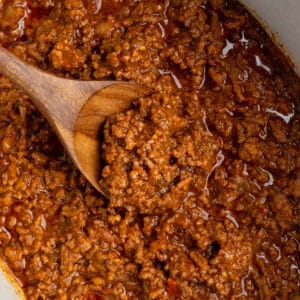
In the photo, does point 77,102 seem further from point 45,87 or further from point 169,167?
point 169,167

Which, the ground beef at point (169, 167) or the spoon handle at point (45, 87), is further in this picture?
the ground beef at point (169, 167)

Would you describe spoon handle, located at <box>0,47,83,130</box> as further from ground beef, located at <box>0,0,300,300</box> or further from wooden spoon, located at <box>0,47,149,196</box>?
ground beef, located at <box>0,0,300,300</box>

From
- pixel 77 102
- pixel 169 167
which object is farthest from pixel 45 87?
pixel 169 167

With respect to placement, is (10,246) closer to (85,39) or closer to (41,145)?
(41,145)

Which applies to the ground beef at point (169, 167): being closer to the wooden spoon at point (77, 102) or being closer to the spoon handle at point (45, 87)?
the wooden spoon at point (77, 102)

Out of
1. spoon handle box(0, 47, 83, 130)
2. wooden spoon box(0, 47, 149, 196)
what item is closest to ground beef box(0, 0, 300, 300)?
wooden spoon box(0, 47, 149, 196)

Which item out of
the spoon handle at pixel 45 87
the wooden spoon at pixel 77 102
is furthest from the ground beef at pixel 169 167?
the spoon handle at pixel 45 87

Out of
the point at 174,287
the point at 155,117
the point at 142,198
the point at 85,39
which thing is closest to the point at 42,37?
the point at 85,39
